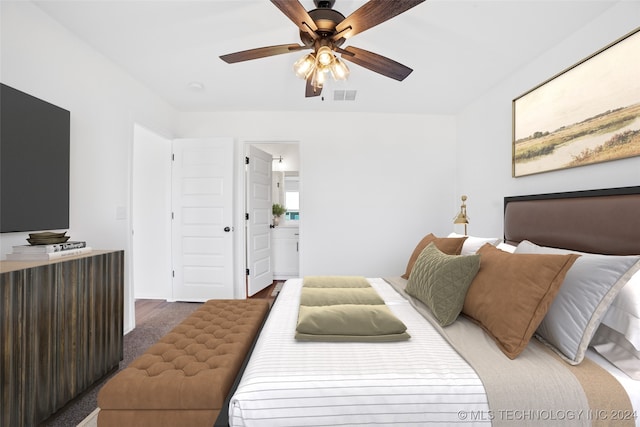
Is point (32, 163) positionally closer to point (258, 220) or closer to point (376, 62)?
point (376, 62)

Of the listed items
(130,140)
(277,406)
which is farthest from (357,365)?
(130,140)

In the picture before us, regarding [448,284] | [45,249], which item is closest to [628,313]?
[448,284]

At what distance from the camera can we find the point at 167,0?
1.85m

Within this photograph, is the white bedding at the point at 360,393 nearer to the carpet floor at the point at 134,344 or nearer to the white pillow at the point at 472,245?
the white pillow at the point at 472,245

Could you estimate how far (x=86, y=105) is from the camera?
2365 millimetres

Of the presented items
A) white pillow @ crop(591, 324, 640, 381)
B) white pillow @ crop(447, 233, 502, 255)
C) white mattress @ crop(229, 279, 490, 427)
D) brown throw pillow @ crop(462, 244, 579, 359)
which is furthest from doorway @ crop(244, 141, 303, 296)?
white pillow @ crop(591, 324, 640, 381)

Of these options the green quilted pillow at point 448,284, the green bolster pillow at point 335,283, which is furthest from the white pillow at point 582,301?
the green bolster pillow at point 335,283

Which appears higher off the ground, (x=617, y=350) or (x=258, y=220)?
(x=258, y=220)

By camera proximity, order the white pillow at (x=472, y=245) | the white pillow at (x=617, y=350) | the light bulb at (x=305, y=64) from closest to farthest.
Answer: the white pillow at (x=617, y=350)
the light bulb at (x=305, y=64)
the white pillow at (x=472, y=245)

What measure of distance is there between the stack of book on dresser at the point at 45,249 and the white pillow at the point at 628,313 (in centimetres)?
283

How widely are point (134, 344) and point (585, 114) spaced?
4.00 meters

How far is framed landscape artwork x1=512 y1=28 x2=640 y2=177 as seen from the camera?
1.71 metres

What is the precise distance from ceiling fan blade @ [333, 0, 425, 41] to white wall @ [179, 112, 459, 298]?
2.31m

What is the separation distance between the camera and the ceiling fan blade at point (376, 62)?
5.85 ft
